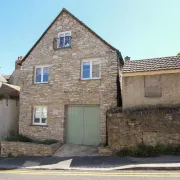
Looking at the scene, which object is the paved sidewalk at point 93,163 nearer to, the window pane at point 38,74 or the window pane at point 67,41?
the window pane at point 38,74

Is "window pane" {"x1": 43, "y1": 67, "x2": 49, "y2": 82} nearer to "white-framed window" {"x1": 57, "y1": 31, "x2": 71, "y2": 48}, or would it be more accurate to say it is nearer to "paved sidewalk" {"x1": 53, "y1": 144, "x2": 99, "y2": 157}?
"white-framed window" {"x1": 57, "y1": 31, "x2": 71, "y2": 48}

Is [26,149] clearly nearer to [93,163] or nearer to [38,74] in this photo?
[93,163]

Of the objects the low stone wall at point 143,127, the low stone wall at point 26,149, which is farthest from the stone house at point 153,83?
the low stone wall at point 26,149

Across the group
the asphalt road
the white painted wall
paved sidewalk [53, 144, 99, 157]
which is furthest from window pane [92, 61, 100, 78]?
the white painted wall

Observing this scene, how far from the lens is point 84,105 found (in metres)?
13.4

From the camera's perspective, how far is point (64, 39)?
14664 millimetres

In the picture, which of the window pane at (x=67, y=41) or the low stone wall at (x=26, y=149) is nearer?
the low stone wall at (x=26, y=149)

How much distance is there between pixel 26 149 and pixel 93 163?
5.00 m

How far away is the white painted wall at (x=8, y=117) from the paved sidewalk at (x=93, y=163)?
4386 mm

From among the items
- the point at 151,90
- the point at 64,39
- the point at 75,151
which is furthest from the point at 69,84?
the point at 151,90

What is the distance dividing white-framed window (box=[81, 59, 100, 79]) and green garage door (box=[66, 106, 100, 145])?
6.78ft

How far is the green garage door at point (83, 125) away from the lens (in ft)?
42.7

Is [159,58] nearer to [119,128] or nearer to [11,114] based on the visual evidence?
[119,128]

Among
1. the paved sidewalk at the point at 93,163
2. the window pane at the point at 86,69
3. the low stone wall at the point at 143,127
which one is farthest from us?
the window pane at the point at 86,69
